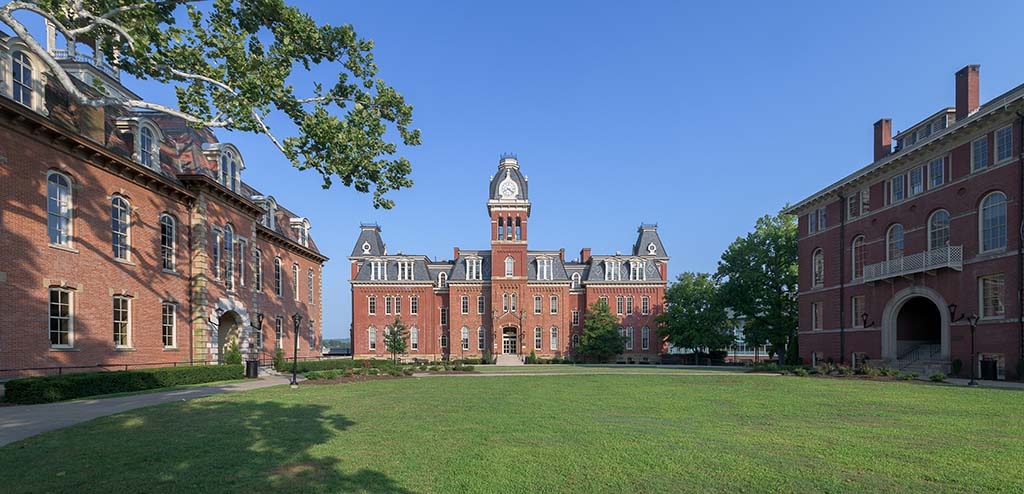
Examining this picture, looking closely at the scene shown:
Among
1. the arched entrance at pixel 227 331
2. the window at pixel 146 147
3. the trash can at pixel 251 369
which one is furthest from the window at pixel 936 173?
the window at pixel 146 147

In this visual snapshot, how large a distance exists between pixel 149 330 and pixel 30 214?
7115 millimetres

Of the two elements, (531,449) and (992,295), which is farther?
(992,295)

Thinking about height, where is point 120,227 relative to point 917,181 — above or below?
below

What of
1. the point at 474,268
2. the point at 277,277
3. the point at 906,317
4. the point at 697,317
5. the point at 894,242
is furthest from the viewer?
the point at 474,268

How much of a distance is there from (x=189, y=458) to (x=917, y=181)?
34313mm

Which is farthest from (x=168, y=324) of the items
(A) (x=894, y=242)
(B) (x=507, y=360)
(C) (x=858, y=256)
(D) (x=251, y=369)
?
(C) (x=858, y=256)

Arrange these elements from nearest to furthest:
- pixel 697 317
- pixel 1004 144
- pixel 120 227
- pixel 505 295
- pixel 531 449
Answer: pixel 531 449
pixel 120 227
pixel 1004 144
pixel 697 317
pixel 505 295

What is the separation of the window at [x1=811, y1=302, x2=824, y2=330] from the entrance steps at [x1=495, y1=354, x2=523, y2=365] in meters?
26.1

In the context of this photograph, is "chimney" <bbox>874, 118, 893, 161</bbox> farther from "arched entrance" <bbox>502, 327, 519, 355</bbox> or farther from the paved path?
the paved path

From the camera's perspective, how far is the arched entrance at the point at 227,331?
29.0 meters

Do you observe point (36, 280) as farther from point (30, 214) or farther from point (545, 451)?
point (545, 451)

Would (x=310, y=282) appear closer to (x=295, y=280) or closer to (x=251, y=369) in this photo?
(x=295, y=280)

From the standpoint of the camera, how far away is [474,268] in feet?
191

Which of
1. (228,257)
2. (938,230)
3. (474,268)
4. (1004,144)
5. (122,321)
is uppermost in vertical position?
(1004,144)
